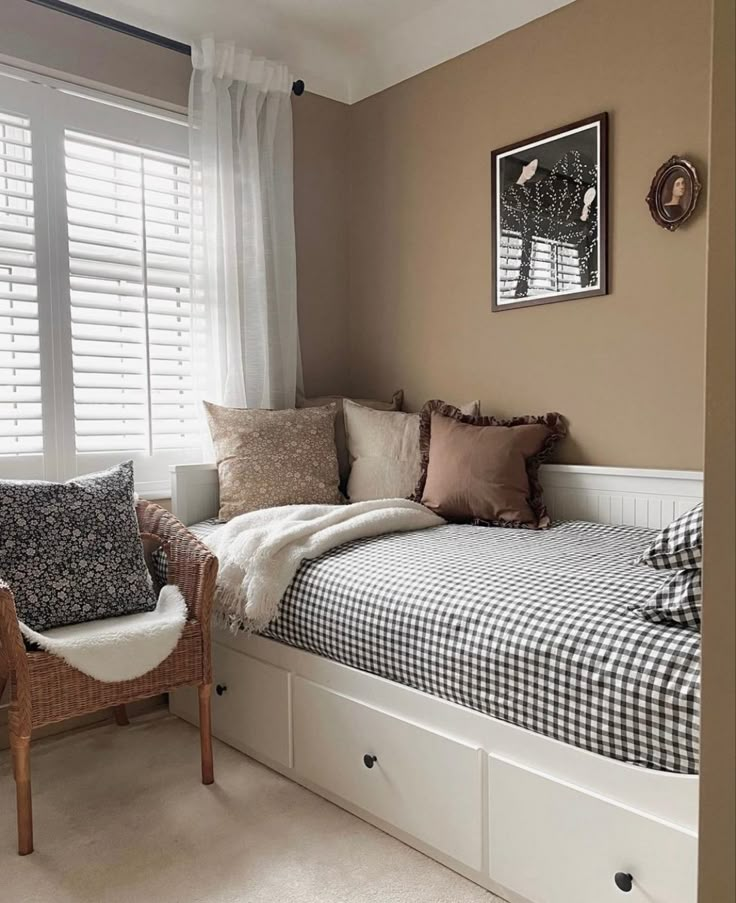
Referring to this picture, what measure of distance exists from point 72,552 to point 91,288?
1.04m

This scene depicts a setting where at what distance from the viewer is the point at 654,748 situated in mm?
1334

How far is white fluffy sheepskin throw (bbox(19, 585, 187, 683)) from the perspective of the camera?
1.88m

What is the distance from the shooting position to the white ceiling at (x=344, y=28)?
110 inches

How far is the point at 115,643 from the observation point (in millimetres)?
1941

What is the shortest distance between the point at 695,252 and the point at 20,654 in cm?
215

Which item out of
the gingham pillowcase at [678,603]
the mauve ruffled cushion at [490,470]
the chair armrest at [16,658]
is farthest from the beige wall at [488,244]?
the chair armrest at [16,658]

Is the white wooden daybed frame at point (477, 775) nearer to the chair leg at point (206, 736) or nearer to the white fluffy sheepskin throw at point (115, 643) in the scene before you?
the chair leg at point (206, 736)

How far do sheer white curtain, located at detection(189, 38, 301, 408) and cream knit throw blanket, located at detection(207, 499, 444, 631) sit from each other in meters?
0.77

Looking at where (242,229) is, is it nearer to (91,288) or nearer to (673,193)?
(91,288)

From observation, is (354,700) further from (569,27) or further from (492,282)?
(569,27)

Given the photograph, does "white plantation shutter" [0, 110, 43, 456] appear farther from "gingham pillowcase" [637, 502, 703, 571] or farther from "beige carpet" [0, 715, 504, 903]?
"gingham pillowcase" [637, 502, 703, 571]

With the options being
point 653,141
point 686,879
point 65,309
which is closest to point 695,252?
point 653,141

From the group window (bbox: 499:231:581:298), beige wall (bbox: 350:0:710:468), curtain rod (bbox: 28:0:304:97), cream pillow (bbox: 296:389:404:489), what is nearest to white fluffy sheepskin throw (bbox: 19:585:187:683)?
cream pillow (bbox: 296:389:404:489)

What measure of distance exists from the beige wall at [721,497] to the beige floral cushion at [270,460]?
2063 mm
